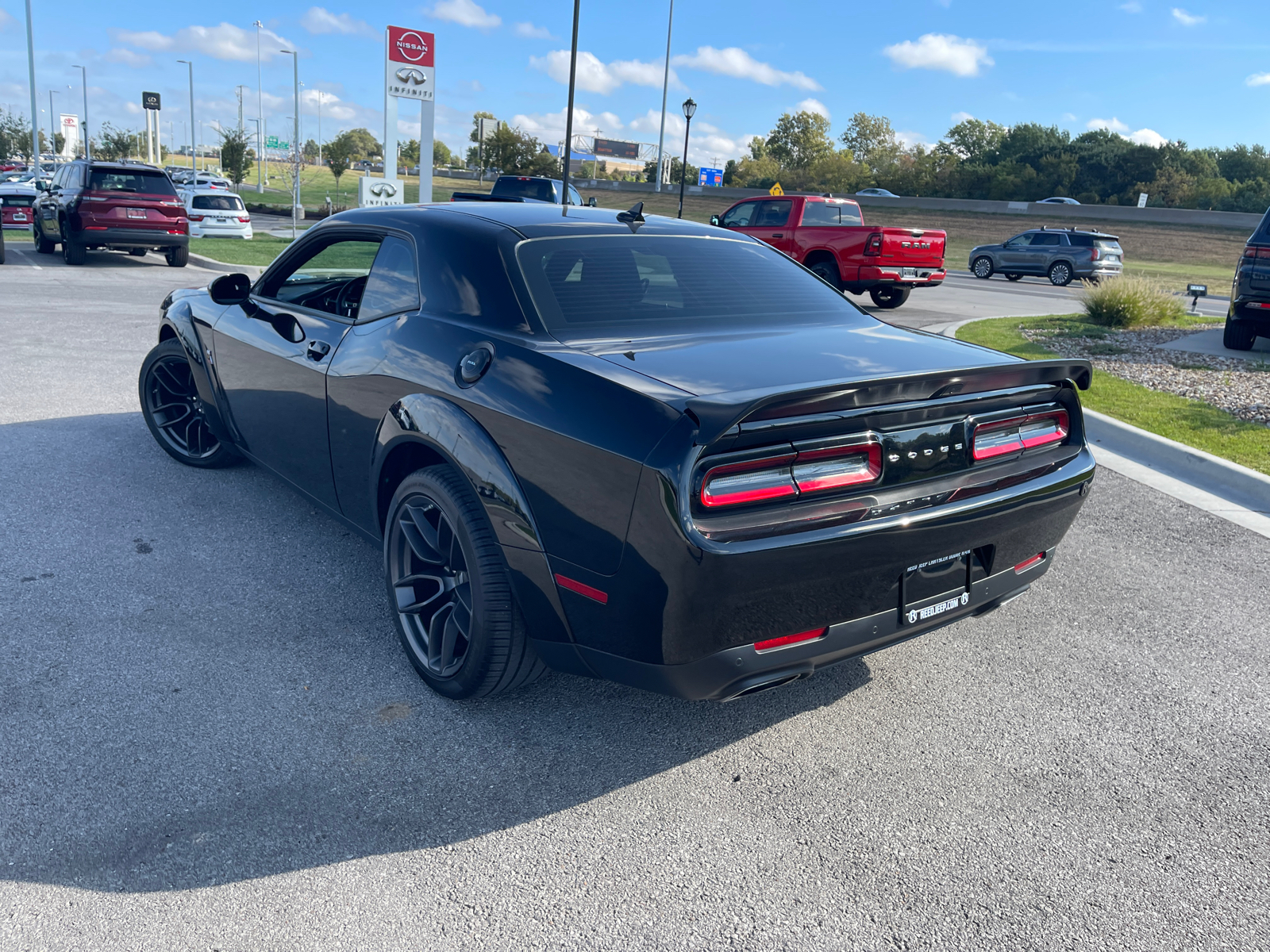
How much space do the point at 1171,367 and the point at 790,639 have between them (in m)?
9.62

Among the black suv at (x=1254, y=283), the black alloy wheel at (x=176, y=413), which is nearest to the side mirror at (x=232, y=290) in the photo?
the black alloy wheel at (x=176, y=413)

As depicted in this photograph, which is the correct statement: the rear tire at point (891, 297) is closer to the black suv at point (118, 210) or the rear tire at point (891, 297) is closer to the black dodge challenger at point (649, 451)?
the black suv at point (118, 210)

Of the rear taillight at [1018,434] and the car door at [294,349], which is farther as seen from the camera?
the car door at [294,349]

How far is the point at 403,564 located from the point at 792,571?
1.50 metres

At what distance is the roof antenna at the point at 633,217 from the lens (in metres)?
3.90

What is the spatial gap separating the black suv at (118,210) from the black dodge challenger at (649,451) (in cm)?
1606

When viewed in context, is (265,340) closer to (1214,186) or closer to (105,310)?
(105,310)

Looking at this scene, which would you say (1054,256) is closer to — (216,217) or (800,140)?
(216,217)

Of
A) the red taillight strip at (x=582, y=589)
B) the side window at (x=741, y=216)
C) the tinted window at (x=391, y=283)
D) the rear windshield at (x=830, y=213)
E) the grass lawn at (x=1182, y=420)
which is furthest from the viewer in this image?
the side window at (x=741, y=216)

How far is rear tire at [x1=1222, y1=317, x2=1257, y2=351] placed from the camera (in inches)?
467

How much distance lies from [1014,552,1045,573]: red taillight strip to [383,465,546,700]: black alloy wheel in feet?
5.18

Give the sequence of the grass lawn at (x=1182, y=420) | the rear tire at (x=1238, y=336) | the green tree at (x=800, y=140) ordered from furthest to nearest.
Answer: the green tree at (x=800, y=140) < the rear tire at (x=1238, y=336) < the grass lawn at (x=1182, y=420)

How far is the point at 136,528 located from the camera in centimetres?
466

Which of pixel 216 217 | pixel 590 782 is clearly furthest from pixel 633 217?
pixel 216 217
